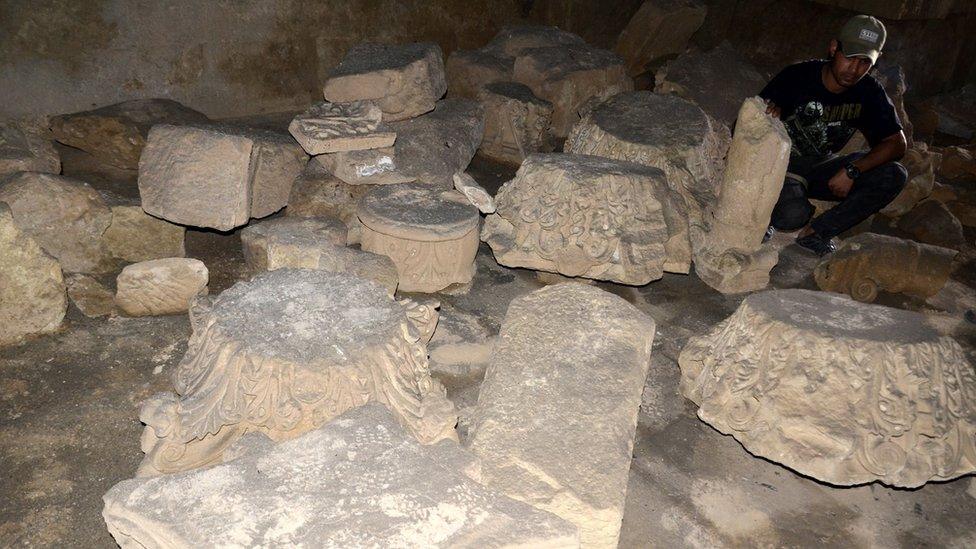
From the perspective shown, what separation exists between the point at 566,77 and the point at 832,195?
243cm

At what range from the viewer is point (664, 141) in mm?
4430

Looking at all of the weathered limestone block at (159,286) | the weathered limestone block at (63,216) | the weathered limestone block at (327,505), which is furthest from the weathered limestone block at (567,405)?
the weathered limestone block at (63,216)

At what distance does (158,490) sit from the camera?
2.05m

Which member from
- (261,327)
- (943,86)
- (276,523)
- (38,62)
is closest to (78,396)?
(261,327)

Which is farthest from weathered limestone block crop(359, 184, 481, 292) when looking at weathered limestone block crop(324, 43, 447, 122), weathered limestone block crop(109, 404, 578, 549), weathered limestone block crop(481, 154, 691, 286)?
weathered limestone block crop(109, 404, 578, 549)

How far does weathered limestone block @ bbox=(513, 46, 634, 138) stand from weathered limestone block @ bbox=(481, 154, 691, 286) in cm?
230

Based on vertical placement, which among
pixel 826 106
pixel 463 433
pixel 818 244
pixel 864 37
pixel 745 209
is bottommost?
pixel 463 433

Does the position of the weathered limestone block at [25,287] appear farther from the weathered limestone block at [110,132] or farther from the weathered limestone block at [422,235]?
the weathered limestone block at [422,235]

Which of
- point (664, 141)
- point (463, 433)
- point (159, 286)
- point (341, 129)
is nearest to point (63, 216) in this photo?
point (159, 286)

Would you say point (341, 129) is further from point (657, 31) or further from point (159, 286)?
point (657, 31)

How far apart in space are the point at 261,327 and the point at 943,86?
27.8 feet

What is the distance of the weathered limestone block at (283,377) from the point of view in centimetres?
253

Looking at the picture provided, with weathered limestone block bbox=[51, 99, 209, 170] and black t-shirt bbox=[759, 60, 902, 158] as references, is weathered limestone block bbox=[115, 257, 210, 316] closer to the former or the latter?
weathered limestone block bbox=[51, 99, 209, 170]

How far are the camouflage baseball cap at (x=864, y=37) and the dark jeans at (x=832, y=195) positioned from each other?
823 millimetres
